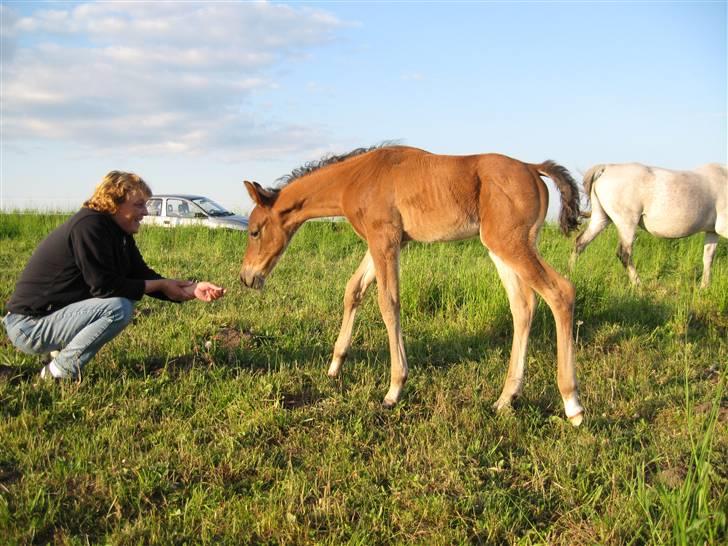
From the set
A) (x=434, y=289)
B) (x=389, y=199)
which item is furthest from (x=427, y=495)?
(x=434, y=289)

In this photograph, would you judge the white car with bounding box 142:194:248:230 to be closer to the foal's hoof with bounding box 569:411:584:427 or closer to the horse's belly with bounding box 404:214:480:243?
the horse's belly with bounding box 404:214:480:243

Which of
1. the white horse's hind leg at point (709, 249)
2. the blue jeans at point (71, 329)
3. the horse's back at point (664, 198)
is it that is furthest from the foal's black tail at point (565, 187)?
the white horse's hind leg at point (709, 249)

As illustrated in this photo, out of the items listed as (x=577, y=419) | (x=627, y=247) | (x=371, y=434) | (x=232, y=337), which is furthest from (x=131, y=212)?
(x=627, y=247)

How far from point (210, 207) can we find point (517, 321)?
15.4 meters

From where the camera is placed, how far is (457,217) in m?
5.07

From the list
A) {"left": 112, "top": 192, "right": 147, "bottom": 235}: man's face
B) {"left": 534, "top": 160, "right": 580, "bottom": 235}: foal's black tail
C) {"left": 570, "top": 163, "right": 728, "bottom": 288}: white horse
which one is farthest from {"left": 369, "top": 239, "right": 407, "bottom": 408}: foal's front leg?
{"left": 570, "top": 163, "right": 728, "bottom": 288}: white horse

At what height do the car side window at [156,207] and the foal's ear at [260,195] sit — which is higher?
the car side window at [156,207]

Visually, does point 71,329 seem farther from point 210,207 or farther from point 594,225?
point 210,207

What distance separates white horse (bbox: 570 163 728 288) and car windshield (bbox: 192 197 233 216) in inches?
459

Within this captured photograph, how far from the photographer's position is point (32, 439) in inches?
157

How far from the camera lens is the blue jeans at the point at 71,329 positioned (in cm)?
482

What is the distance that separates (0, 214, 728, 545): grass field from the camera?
3.24 m

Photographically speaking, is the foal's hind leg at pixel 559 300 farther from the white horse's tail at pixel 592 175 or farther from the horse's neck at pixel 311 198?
the white horse's tail at pixel 592 175

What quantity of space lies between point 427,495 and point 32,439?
95.7 inches
